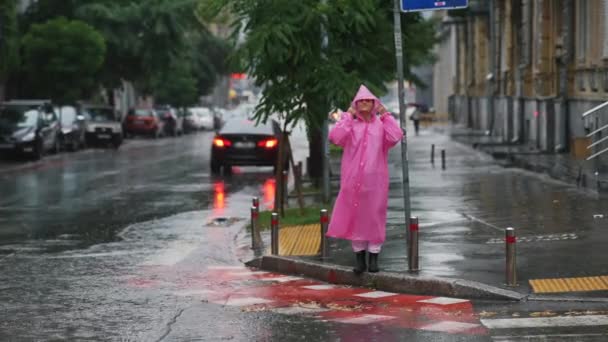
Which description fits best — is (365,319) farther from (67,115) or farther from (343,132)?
(67,115)

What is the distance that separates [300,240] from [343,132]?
14.2 feet

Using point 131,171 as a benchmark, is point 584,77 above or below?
above

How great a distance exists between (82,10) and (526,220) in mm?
42216

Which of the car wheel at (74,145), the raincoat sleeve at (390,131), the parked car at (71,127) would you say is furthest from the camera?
the car wheel at (74,145)

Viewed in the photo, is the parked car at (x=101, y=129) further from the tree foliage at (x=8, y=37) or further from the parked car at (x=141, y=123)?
the parked car at (x=141, y=123)

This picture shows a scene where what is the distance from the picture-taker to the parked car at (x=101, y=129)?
2082 inches

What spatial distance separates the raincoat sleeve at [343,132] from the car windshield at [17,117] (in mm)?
29285

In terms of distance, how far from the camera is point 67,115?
4991cm

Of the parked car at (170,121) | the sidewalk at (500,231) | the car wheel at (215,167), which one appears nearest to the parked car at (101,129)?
the parked car at (170,121)

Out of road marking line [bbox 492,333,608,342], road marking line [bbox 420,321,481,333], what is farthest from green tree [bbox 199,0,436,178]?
road marking line [bbox 492,333,608,342]

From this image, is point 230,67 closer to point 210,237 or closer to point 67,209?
point 210,237

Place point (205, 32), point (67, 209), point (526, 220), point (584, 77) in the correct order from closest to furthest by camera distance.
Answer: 1. point (526, 220)
2. point (67, 209)
3. point (584, 77)
4. point (205, 32)

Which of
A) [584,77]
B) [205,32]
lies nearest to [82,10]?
[205,32]

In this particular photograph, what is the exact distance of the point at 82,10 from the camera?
56781mm
